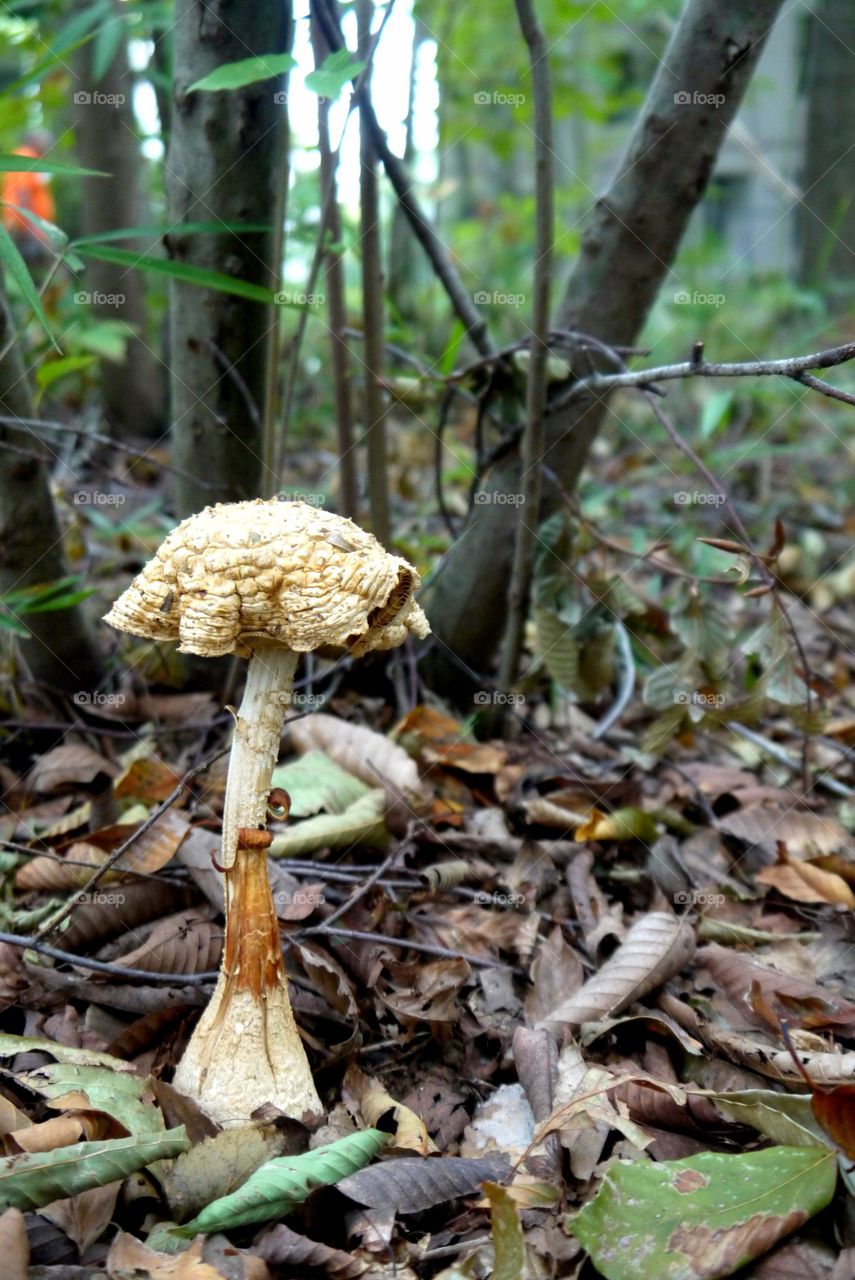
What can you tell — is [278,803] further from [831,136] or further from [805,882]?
[831,136]

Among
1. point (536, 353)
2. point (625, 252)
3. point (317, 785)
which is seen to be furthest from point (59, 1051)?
point (625, 252)

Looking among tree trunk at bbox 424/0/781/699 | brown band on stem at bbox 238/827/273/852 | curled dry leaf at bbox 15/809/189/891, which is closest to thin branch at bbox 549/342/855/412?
tree trunk at bbox 424/0/781/699

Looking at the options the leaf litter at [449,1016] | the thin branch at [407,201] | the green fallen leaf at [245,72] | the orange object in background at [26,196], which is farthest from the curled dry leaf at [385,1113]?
the orange object in background at [26,196]

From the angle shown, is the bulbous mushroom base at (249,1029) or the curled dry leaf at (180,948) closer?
the bulbous mushroom base at (249,1029)

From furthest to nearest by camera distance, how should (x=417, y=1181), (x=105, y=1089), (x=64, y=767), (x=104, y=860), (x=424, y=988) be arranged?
(x=64, y=767)
(x=104, y=860)
(x=424, y=988)
(x=105, y=1089)
(x=417, y=1181)

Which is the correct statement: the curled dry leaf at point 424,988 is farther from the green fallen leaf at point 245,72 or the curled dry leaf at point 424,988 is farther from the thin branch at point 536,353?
the green fallen leaf at point 245,72

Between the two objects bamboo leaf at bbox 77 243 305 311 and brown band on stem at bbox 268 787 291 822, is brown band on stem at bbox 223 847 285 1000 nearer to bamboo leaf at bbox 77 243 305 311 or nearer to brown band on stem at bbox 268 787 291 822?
brown band on stem at bbox 268 787 291 822

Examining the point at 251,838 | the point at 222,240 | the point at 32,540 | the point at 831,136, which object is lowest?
the point at 251,838
